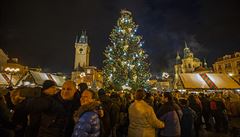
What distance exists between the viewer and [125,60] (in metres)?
22.0

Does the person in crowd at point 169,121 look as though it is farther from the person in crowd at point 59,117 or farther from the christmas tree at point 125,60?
the christmas tree at point 125,60

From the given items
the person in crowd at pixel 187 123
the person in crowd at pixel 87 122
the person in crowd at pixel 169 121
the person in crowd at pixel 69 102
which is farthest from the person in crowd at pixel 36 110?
the person in crowd at pixel 187 123

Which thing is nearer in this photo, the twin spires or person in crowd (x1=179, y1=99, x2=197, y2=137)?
person in crowd (x1=179, y1=99, x2=197, y2=137)

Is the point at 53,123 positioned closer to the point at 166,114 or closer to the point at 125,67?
the point at 166,114

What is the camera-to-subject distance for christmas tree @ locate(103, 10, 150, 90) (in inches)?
839

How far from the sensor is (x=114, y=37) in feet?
74.8

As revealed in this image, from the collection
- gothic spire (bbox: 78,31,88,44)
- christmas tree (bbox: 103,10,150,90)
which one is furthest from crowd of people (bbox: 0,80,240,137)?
gothic spire (bbox: 78,31,88,44)

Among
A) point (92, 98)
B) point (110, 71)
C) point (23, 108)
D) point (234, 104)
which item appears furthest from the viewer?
point (110, 71)

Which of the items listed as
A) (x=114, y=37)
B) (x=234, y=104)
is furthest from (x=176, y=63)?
(x=234, y=104)

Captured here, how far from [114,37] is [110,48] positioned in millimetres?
1536

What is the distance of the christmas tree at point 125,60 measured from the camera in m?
21.3

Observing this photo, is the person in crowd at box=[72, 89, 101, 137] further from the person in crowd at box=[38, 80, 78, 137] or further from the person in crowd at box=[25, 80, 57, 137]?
the person in crowd at box=[25, 80, 57, 137]

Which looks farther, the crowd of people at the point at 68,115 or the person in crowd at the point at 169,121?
the person in crowd at the point at 169,121

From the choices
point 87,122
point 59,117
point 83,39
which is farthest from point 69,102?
point 83,39
